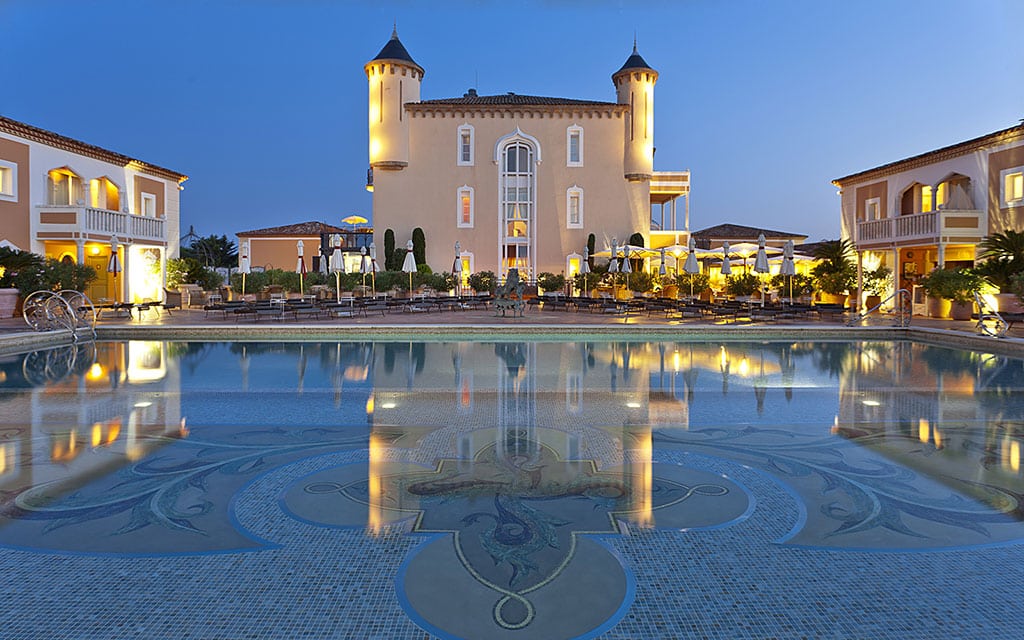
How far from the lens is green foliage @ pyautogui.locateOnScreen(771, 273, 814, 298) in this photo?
2123cm

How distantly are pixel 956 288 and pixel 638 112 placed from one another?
18.8 metres

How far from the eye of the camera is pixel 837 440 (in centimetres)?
536

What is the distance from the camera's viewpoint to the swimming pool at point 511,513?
273 cm

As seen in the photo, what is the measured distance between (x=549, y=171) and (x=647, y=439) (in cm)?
2862

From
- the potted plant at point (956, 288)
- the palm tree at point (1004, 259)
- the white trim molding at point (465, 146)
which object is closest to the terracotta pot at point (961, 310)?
the potted plant at point (956, 288)

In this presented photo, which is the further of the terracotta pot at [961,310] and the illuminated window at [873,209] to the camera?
the illuminated window at [873,209]

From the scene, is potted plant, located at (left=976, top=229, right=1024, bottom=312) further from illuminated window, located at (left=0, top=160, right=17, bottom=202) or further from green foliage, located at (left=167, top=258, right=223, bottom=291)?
illuminated window, located at (left=0, top=160, right=17, bottom=202)

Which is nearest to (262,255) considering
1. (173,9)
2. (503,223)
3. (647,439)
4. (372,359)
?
(503,223)

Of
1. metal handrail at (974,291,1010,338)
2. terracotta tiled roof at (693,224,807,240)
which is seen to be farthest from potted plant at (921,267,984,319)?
terracotta tiled roof at (693,224,807,240)

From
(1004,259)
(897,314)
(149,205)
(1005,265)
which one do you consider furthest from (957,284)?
(149,205)

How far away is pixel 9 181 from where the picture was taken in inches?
699

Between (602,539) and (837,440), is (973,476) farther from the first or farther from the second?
(602,539)

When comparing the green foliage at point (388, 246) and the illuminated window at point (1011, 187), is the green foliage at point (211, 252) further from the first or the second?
the illuminated window at point (1011, 187)

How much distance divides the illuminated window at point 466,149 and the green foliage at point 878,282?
18.3 meters
